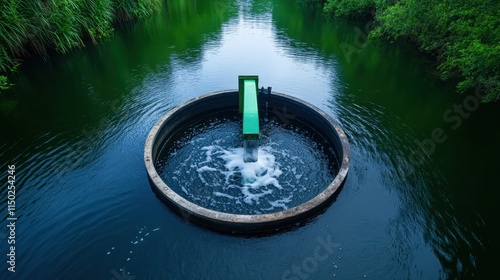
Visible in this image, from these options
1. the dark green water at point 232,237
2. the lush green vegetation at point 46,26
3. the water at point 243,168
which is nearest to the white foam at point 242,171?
the water at point 243,168

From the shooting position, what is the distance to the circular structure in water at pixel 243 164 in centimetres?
980

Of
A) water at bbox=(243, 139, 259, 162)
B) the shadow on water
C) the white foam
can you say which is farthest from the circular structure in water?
the shadow on water

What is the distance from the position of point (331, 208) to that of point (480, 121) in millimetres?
11906

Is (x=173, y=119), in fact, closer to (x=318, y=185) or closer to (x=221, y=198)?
(x=221, y=198)

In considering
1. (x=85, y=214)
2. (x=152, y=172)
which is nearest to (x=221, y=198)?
(x=152, y=172)

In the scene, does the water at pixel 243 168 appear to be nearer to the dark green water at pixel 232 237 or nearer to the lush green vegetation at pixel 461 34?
the dark green water at pixel 232 237

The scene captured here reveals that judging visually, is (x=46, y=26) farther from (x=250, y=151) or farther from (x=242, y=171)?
(x=242, y=171)

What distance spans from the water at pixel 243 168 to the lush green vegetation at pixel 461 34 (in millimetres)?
8429

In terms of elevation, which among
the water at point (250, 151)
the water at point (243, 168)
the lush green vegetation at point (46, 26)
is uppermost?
the lush green vegetation at point (46, 26)

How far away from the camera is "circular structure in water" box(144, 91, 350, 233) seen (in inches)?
386

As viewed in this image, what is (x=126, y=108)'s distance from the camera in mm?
16016

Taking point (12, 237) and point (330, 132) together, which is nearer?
point (12, 237)

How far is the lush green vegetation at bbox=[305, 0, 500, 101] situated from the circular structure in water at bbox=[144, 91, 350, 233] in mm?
7646

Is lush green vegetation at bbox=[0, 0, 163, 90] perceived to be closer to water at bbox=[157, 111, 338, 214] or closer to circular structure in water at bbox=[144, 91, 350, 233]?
circular structure in water at bbox=[144, 91, 350, 233]
